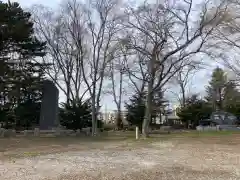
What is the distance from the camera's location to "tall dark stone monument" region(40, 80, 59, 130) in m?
31.2

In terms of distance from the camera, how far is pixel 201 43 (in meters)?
22.6

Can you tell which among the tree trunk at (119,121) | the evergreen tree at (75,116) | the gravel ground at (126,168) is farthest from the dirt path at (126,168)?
the tree trunk at (119,121)

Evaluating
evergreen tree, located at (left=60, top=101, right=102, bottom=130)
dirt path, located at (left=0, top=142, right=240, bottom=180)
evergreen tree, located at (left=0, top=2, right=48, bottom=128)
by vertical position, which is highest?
evergreen tree, located at (left=0, top=2, right=48, bottom=128)

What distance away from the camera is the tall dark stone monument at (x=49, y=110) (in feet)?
102

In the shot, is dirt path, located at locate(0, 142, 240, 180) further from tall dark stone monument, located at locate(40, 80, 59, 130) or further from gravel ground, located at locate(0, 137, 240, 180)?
tall dark stone monument, located at locate(40, 80, 59, 130)

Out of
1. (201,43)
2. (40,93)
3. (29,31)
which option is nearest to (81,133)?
(40,93)

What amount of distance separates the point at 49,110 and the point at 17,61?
5.48 m

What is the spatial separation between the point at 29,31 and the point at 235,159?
19059 millimetres

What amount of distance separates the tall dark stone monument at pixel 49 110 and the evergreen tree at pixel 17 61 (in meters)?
1.04

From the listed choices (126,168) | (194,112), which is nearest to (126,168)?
(126,168)

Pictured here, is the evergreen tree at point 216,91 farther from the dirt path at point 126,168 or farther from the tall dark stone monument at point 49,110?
the dirt path at point 126,168

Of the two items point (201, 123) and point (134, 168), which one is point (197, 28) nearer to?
point (134, 168)

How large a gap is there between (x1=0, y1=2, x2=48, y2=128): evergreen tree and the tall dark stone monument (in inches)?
40.8

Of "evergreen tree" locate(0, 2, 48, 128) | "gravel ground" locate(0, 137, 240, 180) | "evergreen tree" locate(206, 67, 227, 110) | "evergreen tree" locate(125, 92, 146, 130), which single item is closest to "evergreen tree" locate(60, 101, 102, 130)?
"evergreen tree" locate(0, 2, 48, 128)
